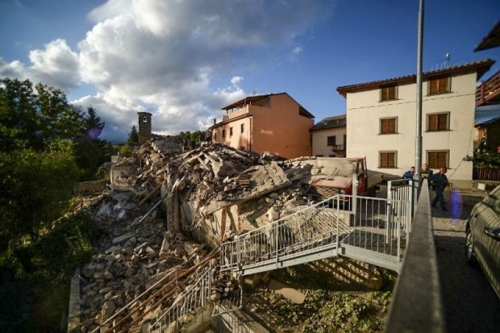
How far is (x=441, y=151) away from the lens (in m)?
17.1

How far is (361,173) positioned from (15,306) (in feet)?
54.1

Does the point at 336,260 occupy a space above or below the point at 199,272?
above

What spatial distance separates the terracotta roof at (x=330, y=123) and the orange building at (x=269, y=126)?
1.31 meters

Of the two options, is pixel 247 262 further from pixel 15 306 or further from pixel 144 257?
pixel 15 306

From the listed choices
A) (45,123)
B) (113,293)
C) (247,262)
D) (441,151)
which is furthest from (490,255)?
(45,123)

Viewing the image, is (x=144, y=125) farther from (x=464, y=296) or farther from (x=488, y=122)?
(x=488, y=122)

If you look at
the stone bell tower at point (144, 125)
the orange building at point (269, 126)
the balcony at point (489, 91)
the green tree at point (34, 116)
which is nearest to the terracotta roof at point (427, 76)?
the balcony at point (489, 91)

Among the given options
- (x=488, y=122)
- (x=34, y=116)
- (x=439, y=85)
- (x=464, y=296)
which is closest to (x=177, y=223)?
(x=464, y=296)

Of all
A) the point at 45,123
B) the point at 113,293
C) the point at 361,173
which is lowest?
the point at 113,293

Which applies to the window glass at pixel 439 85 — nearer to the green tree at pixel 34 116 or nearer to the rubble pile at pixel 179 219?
the rubble pile at pixel 179 219

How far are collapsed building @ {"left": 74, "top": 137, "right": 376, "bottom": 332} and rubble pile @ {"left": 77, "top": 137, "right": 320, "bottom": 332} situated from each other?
4 centimetres

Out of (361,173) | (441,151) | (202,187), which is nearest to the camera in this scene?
(361,173)

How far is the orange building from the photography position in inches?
958

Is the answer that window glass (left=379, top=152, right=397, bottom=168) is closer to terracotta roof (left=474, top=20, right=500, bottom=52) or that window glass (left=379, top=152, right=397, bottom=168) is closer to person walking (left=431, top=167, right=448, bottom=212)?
terracotta roof (left=474, top=20, right=500, bottom=52)
